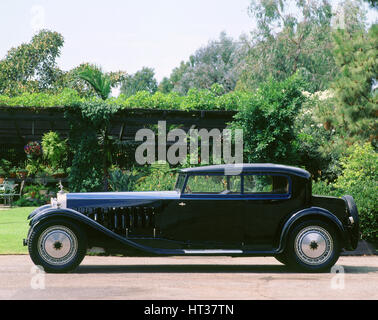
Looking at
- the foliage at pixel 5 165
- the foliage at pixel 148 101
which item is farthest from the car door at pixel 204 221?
the foliage at pixel 5 165

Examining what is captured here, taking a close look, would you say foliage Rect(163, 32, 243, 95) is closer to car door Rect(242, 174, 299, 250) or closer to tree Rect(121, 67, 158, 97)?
tree Rect(121, 67, 158, 97)

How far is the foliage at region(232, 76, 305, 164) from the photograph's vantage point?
1640 cm

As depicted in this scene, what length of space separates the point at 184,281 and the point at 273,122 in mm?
9335

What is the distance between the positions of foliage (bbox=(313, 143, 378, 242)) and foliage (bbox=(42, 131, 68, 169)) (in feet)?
33.2

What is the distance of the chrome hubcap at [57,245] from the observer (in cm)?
852

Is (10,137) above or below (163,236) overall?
above

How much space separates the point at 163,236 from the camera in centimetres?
884

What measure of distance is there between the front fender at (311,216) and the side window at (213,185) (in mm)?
885

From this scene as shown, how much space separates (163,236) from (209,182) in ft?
3.58

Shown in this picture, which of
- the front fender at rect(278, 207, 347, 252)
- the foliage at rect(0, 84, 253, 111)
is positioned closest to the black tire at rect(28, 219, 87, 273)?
the front fender at rect(278, 207, 347, 252)

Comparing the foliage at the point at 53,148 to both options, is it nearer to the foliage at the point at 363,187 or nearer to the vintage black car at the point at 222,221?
the foliage at the point at 363,187
